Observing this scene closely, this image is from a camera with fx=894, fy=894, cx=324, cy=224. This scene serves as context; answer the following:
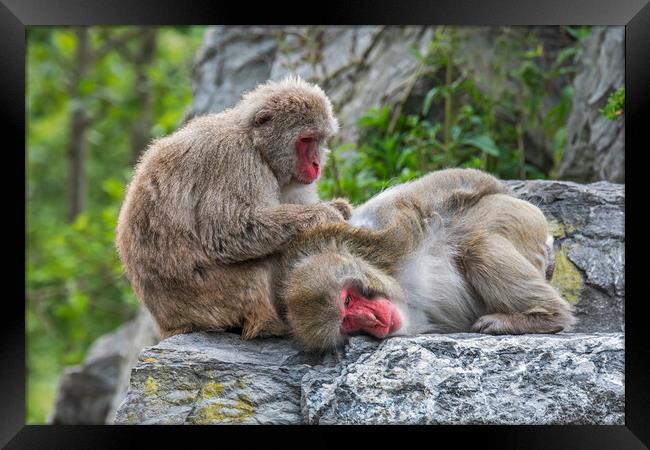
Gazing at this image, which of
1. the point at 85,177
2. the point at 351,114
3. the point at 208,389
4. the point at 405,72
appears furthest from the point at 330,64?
the point at 85,177

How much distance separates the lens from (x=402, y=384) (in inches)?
186

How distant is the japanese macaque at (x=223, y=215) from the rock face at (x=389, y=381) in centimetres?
25

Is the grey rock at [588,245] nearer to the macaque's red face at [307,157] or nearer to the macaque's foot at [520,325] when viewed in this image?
the macaque's foot at [520,325]

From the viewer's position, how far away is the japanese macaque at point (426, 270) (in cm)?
498

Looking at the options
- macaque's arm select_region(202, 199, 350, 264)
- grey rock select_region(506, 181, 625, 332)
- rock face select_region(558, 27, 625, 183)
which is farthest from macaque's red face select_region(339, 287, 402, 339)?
rock face select_region(558, 27, 625, 183)

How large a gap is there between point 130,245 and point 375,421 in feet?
6.58

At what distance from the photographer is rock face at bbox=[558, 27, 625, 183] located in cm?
844

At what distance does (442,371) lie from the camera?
188 inches

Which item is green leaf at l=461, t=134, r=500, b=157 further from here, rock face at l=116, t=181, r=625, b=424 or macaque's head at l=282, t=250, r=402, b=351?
macaque's head at l=282, t=250, r=402, b=351

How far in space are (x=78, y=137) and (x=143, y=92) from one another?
1.51 meters

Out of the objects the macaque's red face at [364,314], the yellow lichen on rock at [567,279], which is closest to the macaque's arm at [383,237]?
the macaque's red face at [364,314]

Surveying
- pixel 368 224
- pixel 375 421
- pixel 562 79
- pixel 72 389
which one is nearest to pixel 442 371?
pixel 375 421

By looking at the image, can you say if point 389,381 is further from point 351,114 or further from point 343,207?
point 351,114

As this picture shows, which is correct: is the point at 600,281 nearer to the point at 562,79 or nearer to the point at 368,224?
the point at 368,224
